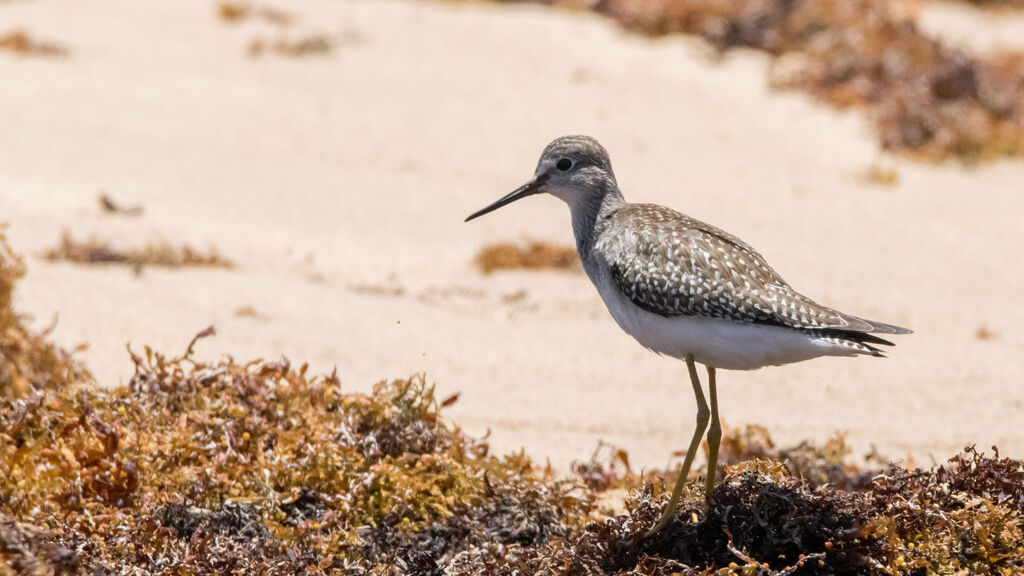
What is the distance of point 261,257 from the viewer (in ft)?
33.1

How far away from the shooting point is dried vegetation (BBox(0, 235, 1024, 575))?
500 centimetres

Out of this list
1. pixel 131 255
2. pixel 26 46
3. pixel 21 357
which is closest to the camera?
pixel 21 357

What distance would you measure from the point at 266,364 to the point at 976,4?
14.4 meters

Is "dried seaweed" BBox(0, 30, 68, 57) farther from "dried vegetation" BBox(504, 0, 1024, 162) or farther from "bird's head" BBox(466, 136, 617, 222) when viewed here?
"bird's head" BBox(466, 136, 617, 222)

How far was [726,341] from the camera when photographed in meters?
5.14

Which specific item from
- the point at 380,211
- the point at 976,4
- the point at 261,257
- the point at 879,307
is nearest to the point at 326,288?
the point at 261,257

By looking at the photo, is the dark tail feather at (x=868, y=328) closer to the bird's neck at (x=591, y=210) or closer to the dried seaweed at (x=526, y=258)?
the bird's neck at (x=591, y=210)

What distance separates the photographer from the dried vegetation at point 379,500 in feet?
16.4

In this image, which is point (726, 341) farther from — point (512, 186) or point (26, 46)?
point (26, 46)

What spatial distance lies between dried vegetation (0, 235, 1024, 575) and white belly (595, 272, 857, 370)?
1.64 feet

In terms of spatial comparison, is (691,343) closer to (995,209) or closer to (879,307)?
(879,307)

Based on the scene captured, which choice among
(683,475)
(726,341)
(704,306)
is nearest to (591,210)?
(704,306)

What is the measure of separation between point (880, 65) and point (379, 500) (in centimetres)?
991

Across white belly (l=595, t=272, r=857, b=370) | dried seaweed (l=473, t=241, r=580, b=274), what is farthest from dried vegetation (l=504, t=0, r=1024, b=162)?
white belly (l=595, t=272, r=857, b=370)
